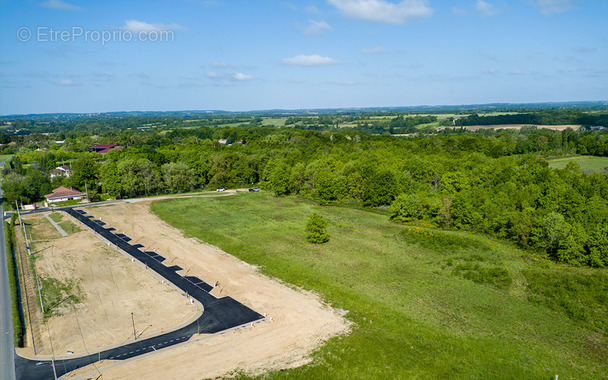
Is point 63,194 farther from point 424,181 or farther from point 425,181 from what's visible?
point 425,181

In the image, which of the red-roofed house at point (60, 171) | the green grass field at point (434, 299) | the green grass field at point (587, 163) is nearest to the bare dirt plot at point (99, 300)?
the green grass field at point (434, 299)

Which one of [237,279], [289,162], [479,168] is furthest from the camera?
[289,162]

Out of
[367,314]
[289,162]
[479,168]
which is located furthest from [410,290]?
[289,162]

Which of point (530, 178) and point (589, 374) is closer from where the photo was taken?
point (589, 374)

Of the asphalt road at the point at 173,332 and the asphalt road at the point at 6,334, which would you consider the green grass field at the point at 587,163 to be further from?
the asphalt road at the point at 6,334

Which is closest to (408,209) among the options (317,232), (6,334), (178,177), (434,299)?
(317,232)

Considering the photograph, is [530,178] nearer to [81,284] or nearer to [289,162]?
[289,162]

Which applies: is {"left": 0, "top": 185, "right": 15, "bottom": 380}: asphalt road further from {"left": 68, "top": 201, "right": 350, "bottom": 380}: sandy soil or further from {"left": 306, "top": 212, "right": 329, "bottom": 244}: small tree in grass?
{"left": 306, "top": 212, "right": 329, "bottom": 244}: small tree in grass
